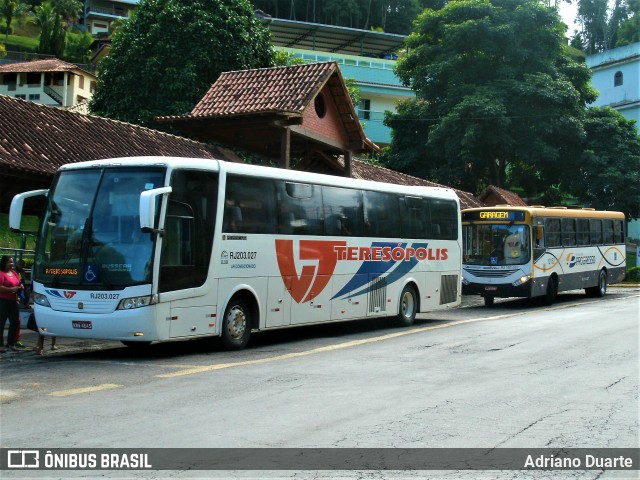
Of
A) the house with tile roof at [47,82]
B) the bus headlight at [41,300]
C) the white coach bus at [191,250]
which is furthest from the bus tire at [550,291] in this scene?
the house with tile roof at [47,82]

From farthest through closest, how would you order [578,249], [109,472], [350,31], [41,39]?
[41,39], [350,31], [578,249], [109,472]

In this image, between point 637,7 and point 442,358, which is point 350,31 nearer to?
point 637,7

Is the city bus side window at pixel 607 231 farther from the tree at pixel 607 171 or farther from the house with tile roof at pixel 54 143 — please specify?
the house with tile roof at pixel 54 143

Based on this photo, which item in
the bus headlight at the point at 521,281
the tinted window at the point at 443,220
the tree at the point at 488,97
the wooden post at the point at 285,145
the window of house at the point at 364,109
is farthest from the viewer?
the window of house at the point at 364,109

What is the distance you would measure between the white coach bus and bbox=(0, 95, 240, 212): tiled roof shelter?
474cm

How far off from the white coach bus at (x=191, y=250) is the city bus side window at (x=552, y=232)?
37.3ft

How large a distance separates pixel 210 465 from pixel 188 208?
7.65 m

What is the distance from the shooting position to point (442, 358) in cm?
1395

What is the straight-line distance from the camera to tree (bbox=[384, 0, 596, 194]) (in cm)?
4438

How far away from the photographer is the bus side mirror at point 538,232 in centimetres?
2731

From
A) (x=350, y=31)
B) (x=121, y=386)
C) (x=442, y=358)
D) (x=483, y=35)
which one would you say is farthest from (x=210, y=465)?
(x=350, y=31)

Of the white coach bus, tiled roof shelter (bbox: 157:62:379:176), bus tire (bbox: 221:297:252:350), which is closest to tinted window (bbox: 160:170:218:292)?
the white coach bus

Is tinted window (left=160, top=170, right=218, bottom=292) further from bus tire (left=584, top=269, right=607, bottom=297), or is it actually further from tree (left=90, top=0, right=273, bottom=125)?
bus tire (left=584, top=269, right=607, bottom=297)

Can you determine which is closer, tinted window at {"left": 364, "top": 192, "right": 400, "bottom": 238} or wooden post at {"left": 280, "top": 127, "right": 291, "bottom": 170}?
tinted window at {"left": 364, "top": 192, "right": 400, "bottom": 238}
